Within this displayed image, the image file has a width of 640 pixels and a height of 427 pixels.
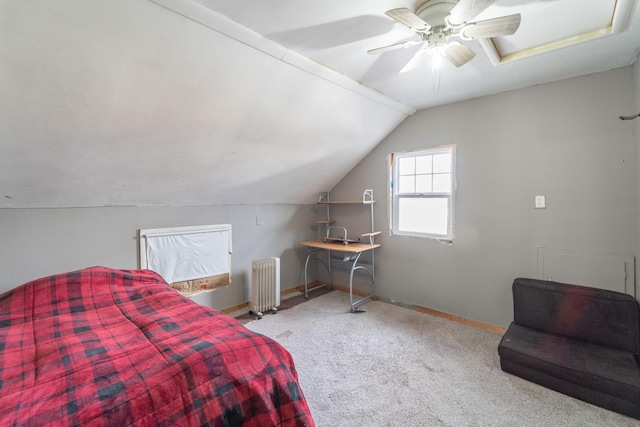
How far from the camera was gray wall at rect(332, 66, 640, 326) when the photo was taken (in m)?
2.27

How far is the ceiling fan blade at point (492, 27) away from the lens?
1392mm

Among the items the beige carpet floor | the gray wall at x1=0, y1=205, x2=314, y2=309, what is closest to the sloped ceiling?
the gray wall at x1=0, y1=205, x2=314, y2=309

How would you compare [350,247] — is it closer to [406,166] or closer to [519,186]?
[406,166]

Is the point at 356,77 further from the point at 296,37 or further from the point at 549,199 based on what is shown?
the point at 549,199

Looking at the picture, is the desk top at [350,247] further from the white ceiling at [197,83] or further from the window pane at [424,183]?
the white ceiling at [197,83]

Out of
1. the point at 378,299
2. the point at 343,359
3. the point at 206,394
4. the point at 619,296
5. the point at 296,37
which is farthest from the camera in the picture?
the point at 378,299

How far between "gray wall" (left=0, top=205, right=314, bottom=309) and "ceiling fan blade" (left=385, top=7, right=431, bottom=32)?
8.34ft

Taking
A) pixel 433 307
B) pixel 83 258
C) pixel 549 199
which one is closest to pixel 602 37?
pixel 549 199

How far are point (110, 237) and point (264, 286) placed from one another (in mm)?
1552

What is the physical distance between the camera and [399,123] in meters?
3.43

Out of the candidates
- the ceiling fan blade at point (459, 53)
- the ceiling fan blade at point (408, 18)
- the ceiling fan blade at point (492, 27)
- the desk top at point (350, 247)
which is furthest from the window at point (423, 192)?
the ceiling fan blade at point (408, 18)

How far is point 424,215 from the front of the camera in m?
3.37

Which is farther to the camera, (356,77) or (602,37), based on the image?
(356,77)

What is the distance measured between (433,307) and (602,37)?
8.71 ft
